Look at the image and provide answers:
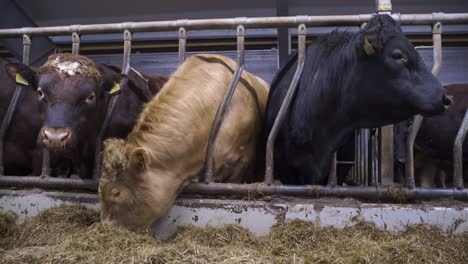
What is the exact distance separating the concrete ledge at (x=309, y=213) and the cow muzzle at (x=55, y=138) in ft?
2.70

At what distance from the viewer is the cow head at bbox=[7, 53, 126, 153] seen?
10.7 ft

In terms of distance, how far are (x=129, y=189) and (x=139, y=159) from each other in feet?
0.72

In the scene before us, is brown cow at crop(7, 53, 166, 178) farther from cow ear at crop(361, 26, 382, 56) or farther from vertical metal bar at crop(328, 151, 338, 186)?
cow ear at crop(361, 26, 382, 56)

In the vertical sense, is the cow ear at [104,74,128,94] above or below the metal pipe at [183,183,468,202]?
above

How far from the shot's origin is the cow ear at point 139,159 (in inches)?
115

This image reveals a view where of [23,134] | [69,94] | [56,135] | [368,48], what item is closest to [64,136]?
[56,135]

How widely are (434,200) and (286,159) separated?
3.92ft

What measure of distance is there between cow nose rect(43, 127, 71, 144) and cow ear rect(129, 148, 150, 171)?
58 cm

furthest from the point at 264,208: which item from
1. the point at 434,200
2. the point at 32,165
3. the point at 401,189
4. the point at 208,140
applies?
the point at 32,165

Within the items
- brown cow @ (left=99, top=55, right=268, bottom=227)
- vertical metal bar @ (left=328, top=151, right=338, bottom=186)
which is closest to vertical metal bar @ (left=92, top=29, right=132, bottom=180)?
brown cow @ (left=99, top=55, right=268, bottom=227)

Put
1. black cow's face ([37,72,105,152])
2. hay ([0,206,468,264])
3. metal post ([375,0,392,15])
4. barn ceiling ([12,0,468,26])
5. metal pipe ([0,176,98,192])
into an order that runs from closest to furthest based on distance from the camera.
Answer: hay ([0,206,468,264])
black cow's face ([37,72,105,152])
metal post ([375,0,392,15])
metal pipe ([0,176,98,192])
barn ceiling ([12,0,468,26])

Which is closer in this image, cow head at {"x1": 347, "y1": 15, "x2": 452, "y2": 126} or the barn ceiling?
cow head at {"x1": 347, "y1": 15, "x2": 452, "y2": 126}

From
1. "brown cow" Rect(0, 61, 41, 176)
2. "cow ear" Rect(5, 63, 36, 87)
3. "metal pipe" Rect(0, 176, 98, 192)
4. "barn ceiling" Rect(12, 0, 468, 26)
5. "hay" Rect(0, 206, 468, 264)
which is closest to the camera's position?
"hay" Rect(0, 206, 468, 264)

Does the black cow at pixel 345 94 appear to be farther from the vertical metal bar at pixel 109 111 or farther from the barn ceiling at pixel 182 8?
the barn ceiling at pixel 182 8
